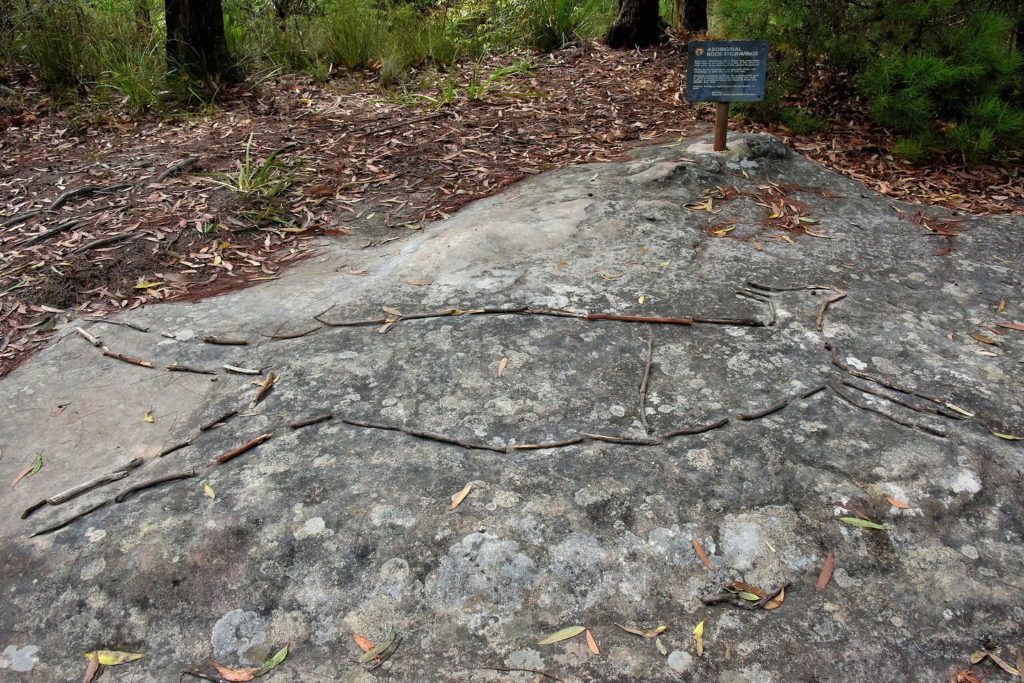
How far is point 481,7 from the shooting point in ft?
28.7

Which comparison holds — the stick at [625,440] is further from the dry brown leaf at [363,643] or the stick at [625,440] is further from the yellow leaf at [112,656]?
the yellow leaf at [112,656]

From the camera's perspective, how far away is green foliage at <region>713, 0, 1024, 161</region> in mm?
4473

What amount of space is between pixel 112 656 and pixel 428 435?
101 cm

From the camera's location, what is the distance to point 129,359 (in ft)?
9.12

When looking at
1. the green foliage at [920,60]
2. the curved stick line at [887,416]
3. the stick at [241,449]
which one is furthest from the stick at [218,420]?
the green foliage at [920,60]

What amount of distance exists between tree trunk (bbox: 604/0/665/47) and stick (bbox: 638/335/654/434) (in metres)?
5.28

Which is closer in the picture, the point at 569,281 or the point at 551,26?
the point at 569,281

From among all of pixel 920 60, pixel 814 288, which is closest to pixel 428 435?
pixel 814 288

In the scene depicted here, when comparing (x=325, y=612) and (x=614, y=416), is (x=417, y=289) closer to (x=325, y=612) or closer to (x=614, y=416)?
(x=614, y=416)

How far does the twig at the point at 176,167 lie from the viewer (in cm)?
454

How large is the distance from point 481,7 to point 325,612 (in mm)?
8418

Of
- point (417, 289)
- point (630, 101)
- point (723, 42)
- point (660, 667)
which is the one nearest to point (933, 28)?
point (723, 42)

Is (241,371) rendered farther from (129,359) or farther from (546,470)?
(546,470)

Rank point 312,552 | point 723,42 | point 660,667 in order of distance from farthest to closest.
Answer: point 723,42 → point 312,552 → point 660,667
